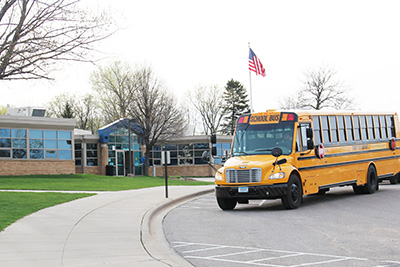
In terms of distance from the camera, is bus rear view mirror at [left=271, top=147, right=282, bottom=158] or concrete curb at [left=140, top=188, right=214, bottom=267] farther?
bus rear view mirror at [left=271, top=147, right=282, bottom=158]

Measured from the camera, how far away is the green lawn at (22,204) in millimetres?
12837

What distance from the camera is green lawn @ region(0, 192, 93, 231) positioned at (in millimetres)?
12837

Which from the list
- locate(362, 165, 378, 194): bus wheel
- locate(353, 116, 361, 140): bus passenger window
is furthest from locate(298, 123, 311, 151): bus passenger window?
locate(362, 165, 378, 194): bus wheel

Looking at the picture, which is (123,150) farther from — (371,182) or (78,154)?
(371,182)

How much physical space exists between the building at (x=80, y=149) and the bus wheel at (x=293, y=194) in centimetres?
1025

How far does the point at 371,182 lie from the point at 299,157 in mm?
5253

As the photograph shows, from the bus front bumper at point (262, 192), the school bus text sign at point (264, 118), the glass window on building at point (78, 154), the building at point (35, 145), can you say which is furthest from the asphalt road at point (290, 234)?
the glass window on building at point (78, 154)

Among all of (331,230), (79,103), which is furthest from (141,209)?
(79,103)

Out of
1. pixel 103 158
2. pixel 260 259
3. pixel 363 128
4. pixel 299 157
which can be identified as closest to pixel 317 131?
pixel 299 157

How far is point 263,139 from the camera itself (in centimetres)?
1664

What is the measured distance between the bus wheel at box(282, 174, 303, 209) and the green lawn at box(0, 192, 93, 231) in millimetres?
6700

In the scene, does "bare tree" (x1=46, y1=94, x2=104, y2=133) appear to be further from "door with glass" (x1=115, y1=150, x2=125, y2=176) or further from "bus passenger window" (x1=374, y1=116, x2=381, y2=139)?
"bus passenger window" (x1=374, y1=116, x2=381, y2=139)

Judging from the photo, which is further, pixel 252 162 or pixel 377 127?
pixel 377 127

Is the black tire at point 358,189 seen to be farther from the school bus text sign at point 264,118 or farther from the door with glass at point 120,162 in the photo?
the door with glass at point 120,162
